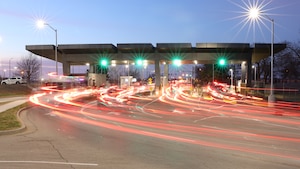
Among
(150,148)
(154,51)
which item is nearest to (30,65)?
(154,51)

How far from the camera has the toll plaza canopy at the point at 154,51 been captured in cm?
4903

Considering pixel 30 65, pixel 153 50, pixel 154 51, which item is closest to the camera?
pixel 153 50

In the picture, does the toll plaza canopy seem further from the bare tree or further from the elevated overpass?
the bare tree

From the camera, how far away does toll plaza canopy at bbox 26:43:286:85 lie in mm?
49031

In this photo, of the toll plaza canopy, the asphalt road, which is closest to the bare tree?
the toll plaza canopy

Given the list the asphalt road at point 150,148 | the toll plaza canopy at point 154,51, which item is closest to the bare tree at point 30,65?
the toll plaza canopy at point 154,51

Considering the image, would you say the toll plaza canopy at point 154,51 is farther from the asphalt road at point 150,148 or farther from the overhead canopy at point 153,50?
the asphalt road at point 150,148

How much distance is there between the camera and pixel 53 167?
26.3 feet

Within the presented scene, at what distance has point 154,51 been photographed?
173ft

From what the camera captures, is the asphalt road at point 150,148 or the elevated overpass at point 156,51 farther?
the elevated overpass at point 156,51

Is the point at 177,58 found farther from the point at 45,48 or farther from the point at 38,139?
the point at 38,139

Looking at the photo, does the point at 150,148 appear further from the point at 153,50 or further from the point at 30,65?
the point at 30,65

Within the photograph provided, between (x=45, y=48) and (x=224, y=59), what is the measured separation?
2498 centimetres

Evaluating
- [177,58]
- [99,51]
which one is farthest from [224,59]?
[99,51]
